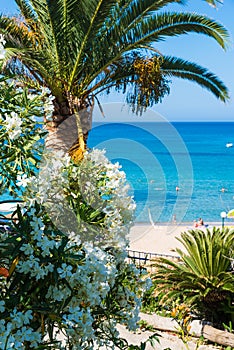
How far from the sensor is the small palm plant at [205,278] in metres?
5.33

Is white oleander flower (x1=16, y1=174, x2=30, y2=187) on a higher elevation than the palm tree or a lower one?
lower

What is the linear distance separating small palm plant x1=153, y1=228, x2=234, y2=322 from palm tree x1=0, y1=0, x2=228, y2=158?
250cm

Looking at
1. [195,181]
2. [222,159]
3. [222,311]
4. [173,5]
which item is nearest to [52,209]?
[222,311]

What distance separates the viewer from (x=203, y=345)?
503 centimetres

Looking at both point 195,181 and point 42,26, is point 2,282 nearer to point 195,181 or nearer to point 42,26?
point 42,26

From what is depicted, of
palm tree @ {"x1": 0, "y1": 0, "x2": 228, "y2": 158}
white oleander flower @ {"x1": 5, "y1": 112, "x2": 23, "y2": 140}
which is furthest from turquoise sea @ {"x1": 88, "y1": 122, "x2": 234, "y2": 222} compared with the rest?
white oleander flower @ {"x1": 5, "y1": 112, "x2": 23, "y2": 140}

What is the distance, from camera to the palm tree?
23.6 feet

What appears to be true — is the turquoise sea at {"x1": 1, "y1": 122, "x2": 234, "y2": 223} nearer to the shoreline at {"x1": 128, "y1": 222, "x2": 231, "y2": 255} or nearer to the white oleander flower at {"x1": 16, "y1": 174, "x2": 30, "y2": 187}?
the shoreline at {"x1": 128, "y1": 222, "x2": 231, "y2": 255}

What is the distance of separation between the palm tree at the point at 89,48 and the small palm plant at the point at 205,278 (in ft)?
8.21

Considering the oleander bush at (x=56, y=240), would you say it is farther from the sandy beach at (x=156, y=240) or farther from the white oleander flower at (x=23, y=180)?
the sandy beach at (x=156, y=240)

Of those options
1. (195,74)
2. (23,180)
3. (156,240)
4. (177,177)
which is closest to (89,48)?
(195,74)

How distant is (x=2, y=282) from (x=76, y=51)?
607 cm

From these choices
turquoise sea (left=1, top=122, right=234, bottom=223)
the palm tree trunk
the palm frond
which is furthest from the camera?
turquoise sea (left=1, top=122, right=234, bottom=223)

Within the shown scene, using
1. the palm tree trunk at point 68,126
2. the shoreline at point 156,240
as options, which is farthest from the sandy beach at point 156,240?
the palm tree trunk at point 68,126
